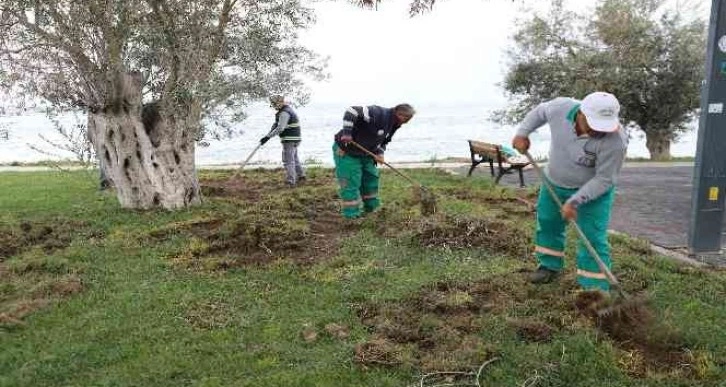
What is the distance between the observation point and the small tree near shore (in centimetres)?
749

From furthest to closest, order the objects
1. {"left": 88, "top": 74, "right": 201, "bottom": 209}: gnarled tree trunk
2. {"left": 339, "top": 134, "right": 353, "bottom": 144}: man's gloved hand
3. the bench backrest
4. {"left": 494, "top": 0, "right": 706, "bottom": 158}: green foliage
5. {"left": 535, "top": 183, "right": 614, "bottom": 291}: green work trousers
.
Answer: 1. {"left": 494, "top": 0, "right": 706, "bottom": 158}: green foliage
2. the bench backrest
3. {"left": 88, "top": 74, "right": 201, "bottom": 209}: gnarled tree trunk
4. {"left": 339, "top": 134, "right": 353, "bottom": 144}: man's gloved hand
5. {"left": 535, "top": 183, "right": 614, "bottom": 291}: green work trousers

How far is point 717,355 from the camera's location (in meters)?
3.98

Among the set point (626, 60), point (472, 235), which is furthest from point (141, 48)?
point (626, 60)

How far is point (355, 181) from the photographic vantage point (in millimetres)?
7660

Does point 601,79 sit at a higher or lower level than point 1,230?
higher

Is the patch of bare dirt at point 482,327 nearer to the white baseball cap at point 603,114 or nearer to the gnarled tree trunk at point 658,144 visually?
the white baseball cap at point 603,114

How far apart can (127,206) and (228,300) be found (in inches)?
175

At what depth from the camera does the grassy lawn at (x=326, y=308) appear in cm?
382

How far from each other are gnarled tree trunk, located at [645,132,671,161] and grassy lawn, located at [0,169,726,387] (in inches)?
508

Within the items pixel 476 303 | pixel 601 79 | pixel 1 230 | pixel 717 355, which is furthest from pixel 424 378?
pixel 601 79

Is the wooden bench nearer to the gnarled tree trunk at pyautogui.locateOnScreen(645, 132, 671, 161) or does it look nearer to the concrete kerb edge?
the concrete kerb edge

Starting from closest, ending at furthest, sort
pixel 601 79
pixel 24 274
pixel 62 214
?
pixel 24 274 < pixel 62 214 < pixel 601 79

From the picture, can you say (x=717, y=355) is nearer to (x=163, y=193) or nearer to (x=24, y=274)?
(x=24, y=274)

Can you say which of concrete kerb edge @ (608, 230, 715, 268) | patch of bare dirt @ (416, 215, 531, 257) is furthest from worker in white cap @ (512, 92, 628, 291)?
concrete kerb edge @ (608, 230, 715, 268)
